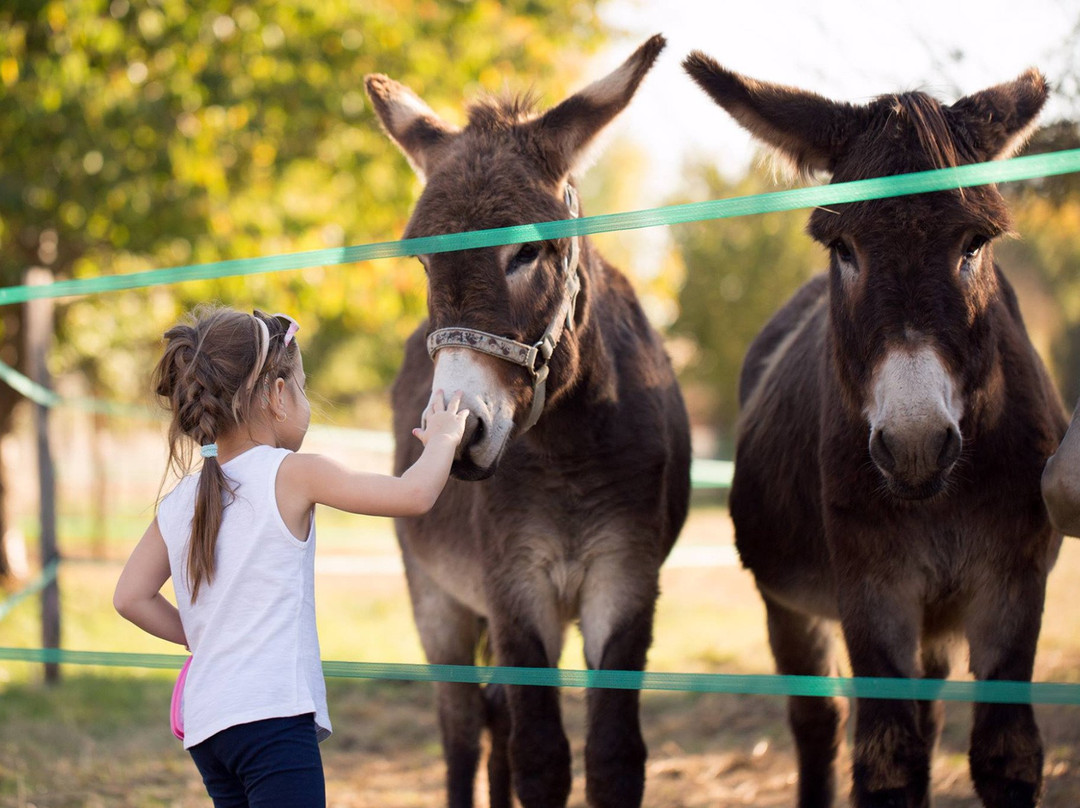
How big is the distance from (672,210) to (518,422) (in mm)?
730

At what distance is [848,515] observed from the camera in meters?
2.79

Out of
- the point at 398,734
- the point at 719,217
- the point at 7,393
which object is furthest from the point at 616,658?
the point at 7,393

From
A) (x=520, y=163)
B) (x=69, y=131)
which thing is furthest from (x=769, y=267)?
(x=520, y=163)

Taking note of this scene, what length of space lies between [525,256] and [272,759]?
4.62 ft

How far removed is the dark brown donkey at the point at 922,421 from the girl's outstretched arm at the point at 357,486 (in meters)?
0.98

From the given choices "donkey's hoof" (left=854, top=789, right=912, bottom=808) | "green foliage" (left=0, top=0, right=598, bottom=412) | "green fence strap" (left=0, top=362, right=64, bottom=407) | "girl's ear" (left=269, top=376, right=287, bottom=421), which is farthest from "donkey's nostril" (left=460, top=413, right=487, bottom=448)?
"green foliage" (left=0, top=0, right=598, bottom=412)

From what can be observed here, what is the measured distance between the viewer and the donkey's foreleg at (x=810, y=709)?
4031 millimetres

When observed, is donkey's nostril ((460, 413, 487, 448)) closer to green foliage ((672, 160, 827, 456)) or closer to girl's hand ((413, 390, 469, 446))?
girl's hand ((413, 390, 469, 446))

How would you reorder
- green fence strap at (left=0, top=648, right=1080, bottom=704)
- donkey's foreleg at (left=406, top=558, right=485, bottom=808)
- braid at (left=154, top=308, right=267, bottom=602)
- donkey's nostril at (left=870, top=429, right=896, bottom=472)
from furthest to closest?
1. donkey's foreleg at (left=406, top=558, right=485, bottom=808)
2. donkey's nostril at (left=870, top=429, right=896, bottom=472)
3. braid at (left=154, top=308, right=267, bottom=602)
4. green fence strap at (left=0, top=648, right=1080, bottom=704)

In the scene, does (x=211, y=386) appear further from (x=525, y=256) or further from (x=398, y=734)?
(x=398, y=734)

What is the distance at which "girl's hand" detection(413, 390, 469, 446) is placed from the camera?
2.38 metres

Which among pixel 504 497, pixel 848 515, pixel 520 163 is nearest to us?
pixel 848 515

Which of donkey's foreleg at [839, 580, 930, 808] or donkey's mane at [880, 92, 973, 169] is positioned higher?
donkey's mane at [880, 92, 973, 169]

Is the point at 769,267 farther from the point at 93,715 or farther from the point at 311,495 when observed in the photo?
the point at 311,495
